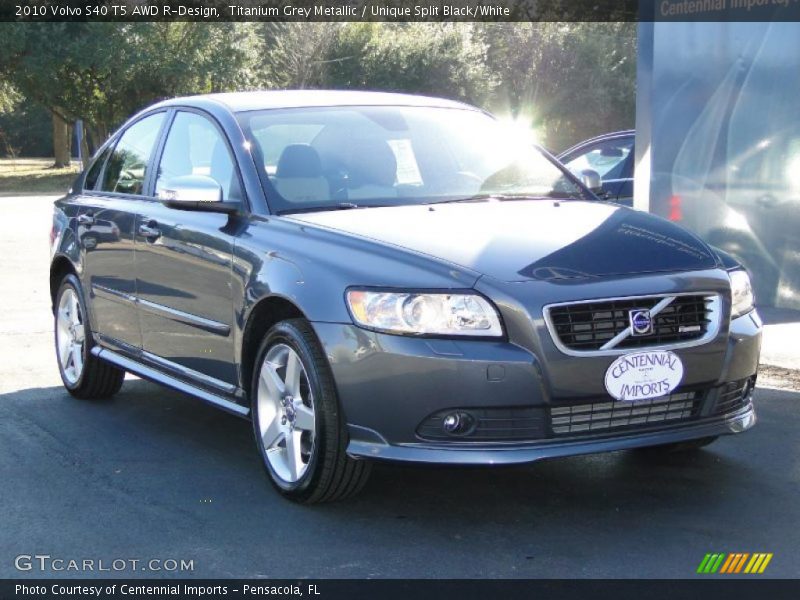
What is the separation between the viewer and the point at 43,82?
39750mm

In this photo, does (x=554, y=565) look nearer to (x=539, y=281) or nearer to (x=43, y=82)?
(x=539, y=281)

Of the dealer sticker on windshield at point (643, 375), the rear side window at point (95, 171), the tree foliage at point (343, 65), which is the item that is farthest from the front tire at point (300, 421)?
the tree foliage at point (343, 65)

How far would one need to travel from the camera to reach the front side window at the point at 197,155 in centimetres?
584

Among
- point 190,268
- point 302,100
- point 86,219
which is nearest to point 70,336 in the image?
point 86,219

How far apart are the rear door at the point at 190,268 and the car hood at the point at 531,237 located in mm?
500

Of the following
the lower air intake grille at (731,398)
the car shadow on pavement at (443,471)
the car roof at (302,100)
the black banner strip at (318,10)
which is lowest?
the car shadow on pavement at (443,471)

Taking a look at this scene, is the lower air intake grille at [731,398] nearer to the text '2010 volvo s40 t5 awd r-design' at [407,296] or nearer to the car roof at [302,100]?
the text '2010 volvo s40 t5 awd r-design' at [407,296]

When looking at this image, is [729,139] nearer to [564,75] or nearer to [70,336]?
[70,336]

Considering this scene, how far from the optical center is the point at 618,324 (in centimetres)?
461

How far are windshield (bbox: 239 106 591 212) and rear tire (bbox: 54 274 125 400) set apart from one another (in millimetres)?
2004

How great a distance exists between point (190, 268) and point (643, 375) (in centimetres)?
227

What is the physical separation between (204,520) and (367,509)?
2.12ft

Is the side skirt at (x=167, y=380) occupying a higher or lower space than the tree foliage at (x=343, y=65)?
lower
